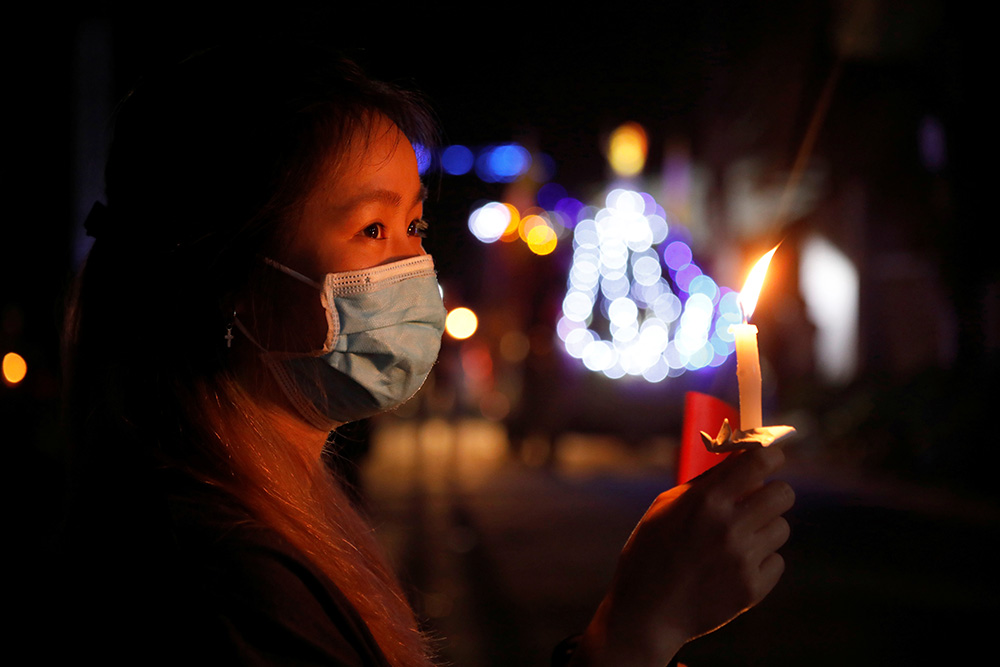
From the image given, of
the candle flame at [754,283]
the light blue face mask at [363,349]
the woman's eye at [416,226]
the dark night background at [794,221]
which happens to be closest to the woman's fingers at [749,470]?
the candle flame at [754,283]

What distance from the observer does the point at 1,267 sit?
35.8 feet

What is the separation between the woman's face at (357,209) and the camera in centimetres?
144

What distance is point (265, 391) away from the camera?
4.88 feet

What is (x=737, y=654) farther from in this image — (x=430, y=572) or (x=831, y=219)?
(x=831, y=219)

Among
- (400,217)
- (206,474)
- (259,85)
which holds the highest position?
(259,85)

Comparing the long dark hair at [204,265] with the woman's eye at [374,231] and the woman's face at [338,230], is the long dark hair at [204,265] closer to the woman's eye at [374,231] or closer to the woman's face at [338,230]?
the woman's face at [338,230]

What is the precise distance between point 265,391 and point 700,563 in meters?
0.86

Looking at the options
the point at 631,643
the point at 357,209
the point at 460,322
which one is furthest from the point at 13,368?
the point at 631,643

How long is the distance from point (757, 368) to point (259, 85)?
3.33ft

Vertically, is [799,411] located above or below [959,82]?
below

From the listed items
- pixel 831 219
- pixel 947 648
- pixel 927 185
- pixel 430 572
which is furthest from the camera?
pixel 831 219

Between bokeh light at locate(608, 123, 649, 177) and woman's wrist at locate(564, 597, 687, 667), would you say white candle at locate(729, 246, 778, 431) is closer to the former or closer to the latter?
woman's wrist at locate(564, 597, 687, 667)

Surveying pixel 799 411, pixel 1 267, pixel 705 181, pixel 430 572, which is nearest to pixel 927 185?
pixel 799 411

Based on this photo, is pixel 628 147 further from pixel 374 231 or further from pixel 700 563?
pixel 700 563
